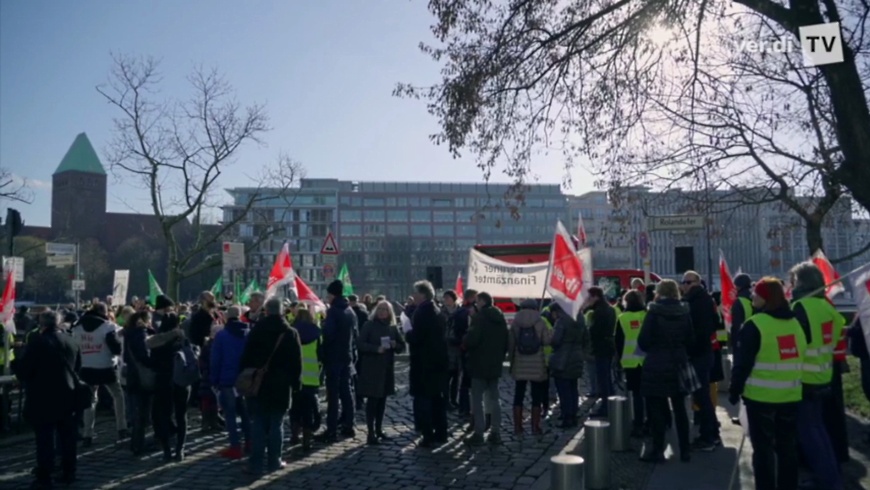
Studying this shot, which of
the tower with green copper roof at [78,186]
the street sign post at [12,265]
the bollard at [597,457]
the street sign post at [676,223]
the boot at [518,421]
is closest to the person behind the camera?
the bollard at [597,457]

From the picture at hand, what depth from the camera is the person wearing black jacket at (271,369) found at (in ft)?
27.0

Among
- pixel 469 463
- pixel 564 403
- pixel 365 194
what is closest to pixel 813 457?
pixel 469 463

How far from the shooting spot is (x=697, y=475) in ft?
25.7

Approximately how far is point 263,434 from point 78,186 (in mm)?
98362

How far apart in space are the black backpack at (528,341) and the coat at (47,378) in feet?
17.7

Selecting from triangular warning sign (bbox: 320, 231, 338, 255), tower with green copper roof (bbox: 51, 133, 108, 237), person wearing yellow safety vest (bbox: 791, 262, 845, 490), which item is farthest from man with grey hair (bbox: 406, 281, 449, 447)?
tower with green copper roof (bbox: 51, 133, 108, 237)

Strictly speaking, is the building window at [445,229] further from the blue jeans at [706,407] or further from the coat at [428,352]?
the blue jeans at [706,407]

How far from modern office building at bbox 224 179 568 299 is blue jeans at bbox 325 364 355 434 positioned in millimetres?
98441

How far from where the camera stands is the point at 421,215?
121375 millimetres

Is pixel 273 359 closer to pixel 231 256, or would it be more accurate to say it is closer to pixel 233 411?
pixel 233 411

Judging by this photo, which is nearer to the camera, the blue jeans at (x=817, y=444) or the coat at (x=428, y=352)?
the blue jeans at (x=817, y=444)

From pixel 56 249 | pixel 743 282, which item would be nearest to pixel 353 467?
pixel 743 282

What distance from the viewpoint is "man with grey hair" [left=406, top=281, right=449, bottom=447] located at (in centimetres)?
963

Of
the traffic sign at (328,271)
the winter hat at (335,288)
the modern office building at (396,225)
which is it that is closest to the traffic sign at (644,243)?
the winter hat at (335,288)
